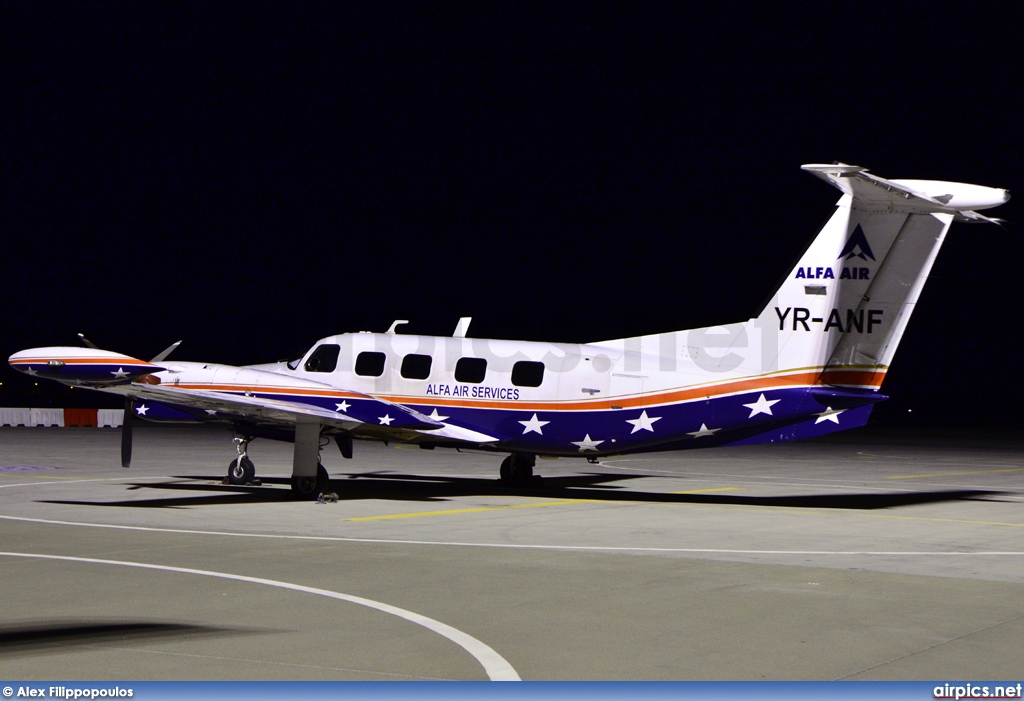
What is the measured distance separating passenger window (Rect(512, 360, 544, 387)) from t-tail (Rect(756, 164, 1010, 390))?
4157mm

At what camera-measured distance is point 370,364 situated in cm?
2228

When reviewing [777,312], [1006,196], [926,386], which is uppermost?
[1006,196]

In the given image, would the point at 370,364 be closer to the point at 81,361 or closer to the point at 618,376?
the point at 618,376

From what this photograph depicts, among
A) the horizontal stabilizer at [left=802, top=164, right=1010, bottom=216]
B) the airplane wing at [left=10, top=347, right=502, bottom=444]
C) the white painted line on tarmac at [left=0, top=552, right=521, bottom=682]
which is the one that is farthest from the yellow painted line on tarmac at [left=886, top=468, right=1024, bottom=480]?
the white painted line on tarmac at [left=0, top=552, right=521, bottom=682]

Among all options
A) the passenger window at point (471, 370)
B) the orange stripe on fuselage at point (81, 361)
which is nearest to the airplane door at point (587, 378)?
the passenger window at point (471, 370)

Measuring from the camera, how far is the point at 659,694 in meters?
7.16

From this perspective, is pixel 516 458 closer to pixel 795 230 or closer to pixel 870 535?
pixel 870 535

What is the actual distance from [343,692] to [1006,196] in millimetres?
13920

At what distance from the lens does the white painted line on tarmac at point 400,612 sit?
786 cm

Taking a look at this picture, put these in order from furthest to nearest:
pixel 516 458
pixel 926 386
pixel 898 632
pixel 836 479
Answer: pixel 926 386
pixel 836 479
pixel 516 458
pixel 898 632

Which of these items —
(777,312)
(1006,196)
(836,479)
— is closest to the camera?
(1006,196)

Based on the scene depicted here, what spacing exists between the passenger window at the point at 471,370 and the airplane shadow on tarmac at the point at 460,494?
2318 millimetres

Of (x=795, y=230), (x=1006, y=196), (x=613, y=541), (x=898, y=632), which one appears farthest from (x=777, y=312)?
(x=795, y=230)

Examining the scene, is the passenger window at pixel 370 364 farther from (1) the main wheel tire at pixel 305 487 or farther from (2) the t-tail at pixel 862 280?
(2) the t-tail at pixel 862 280
